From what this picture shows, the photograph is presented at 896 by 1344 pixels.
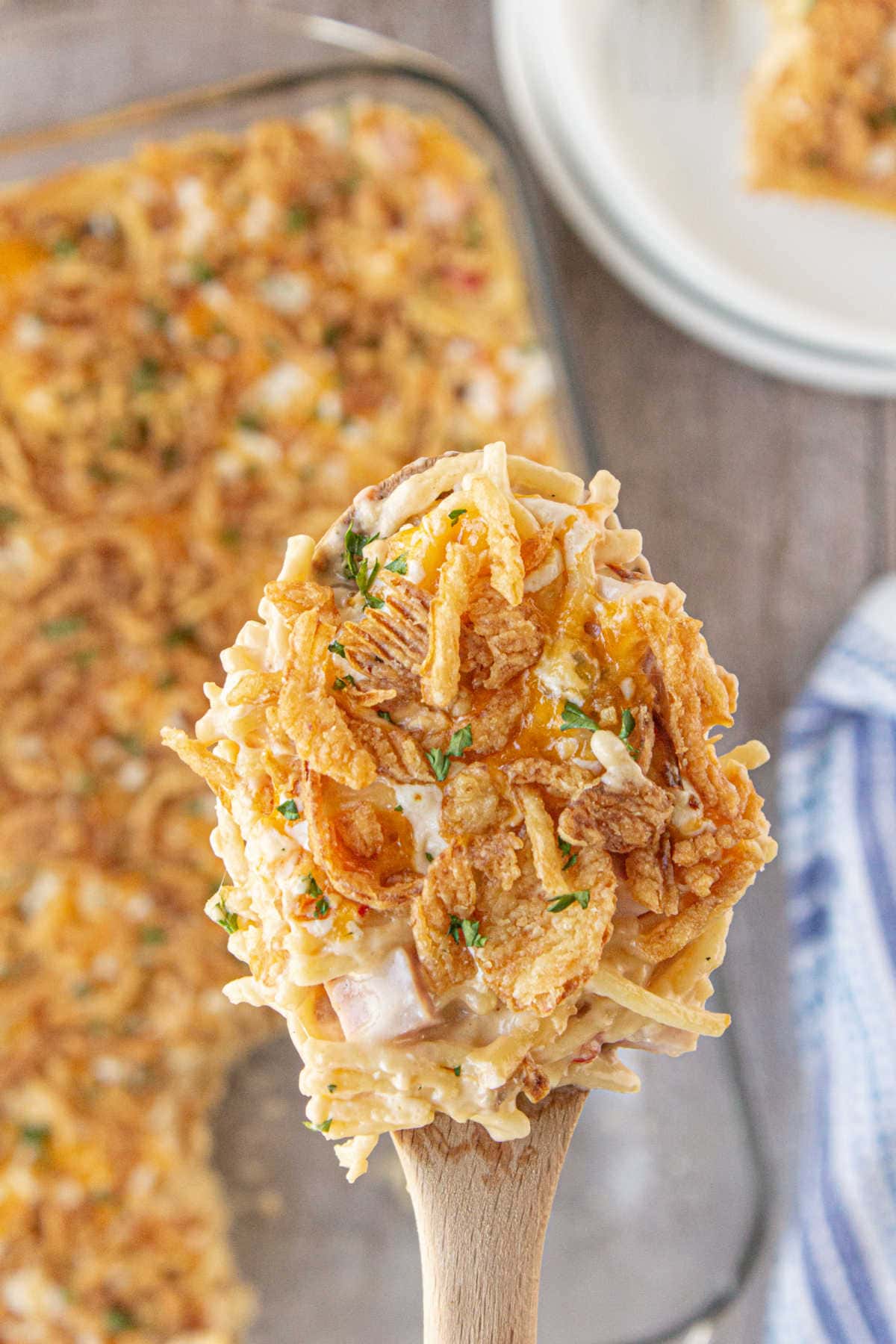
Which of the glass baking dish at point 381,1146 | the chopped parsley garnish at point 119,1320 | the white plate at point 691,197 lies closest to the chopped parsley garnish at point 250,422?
the glass baking dish at point 381,1146

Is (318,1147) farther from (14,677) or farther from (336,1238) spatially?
(14,677)

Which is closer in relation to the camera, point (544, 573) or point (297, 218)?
point (544, 573)

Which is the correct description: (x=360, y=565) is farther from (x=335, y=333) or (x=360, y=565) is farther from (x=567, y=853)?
(x=335, y=333)

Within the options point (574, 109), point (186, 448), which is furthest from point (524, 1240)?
point (574, 109)

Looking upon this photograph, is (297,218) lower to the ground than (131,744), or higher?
higher

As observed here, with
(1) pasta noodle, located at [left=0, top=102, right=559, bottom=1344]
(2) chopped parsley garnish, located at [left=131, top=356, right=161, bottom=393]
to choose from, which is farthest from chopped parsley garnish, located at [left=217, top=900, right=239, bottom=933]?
(2) chopped parsley garnish, located at [left=131, top=356, right=161, bottom=393]

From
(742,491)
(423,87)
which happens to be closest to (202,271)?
(423,87)

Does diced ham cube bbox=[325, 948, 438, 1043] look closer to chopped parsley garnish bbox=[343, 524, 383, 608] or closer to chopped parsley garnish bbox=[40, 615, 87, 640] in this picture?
chopped parsley garnish bbox=[343, 524, 383, 608]

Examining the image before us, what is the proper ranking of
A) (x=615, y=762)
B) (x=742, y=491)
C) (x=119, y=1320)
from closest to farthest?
(x=615, y=762)
(x=119, y=1320)
(x=742, y=491)
